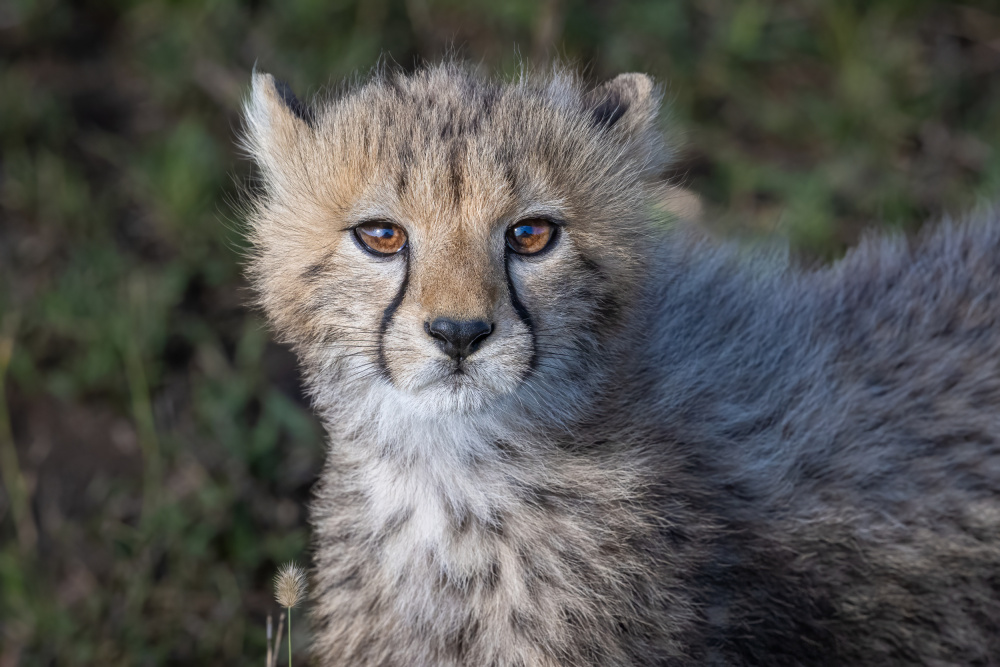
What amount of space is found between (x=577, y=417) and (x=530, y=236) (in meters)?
0.38

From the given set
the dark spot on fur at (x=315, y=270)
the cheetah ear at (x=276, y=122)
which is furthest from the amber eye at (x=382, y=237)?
the cheetah ear at (x=276, y=122)

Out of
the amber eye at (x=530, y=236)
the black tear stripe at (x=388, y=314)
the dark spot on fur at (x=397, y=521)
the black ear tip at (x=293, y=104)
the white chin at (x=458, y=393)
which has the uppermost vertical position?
the black ear tip at (x=293, y=104)

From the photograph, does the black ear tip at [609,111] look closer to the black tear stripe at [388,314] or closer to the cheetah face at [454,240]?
the cheetah face at [454,240]

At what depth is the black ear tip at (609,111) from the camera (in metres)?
2.45

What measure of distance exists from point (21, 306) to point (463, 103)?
229 cm

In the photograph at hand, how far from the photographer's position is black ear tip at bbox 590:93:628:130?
245 cm

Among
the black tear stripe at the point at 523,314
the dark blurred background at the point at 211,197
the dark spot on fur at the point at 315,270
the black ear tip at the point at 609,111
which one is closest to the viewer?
the black tear stripe at the point at 523,314

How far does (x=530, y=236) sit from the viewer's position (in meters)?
2.17

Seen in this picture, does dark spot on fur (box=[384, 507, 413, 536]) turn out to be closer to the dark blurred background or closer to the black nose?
the black nose

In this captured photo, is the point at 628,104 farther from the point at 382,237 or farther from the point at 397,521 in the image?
the point at 397,521

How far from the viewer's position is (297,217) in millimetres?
2357

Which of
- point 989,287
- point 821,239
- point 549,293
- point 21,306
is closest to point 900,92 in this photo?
point 821,239

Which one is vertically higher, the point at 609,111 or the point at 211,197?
the point at 609,111

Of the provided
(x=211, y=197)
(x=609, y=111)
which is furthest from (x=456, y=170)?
(x=211, y=197)
